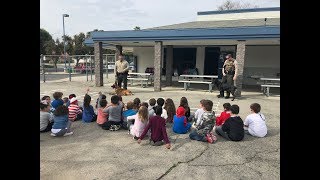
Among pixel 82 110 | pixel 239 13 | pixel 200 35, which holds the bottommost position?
pixel 82 110

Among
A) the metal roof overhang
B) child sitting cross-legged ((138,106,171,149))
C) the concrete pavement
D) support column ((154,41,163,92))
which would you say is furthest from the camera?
support column ((154,41,163,92))

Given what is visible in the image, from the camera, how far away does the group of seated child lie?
5.95m

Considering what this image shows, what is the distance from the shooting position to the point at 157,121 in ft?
18.8

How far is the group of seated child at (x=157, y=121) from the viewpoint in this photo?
19.5 ft

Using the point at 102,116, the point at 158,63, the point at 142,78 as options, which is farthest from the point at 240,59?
the point at 102,116

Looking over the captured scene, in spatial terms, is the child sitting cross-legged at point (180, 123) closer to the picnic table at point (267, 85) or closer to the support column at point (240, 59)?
the support column at point (240, 59)

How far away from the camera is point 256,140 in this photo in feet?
20.9

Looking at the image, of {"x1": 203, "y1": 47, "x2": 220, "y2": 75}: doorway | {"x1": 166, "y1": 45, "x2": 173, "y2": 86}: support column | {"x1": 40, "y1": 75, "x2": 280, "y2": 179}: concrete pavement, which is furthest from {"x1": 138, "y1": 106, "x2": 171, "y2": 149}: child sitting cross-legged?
{"x1": 203, "y1": 47, "x2": 220, "y2": 75}: doorway

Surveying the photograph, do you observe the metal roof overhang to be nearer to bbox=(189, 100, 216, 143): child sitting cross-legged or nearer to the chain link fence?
the chain link fence

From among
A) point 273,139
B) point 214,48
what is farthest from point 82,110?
point 214,48

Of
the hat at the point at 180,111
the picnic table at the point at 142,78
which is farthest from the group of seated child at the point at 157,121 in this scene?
the picnic table at the point at 142,78
